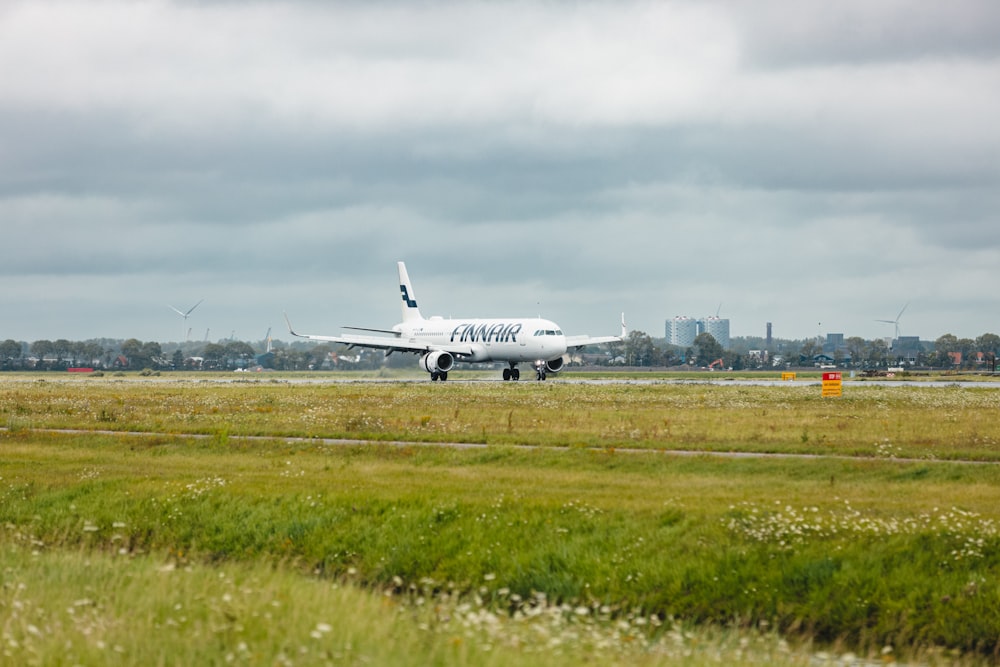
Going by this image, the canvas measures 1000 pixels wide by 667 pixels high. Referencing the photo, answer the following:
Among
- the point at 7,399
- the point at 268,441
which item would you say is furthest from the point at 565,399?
the point at 7,399

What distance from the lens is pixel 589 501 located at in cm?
2250

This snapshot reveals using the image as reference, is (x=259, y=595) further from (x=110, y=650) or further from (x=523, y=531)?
(x=523, y=531)

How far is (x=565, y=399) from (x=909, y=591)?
3816 centimetres

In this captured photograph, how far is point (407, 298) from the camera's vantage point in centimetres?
10538

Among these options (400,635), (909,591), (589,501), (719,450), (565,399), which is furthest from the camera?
(565,399)

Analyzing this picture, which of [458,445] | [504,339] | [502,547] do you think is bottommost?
[502,547]

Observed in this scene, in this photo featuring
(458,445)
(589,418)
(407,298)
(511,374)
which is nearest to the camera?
(458,445)

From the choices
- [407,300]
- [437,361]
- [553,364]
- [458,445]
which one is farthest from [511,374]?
[458,445]

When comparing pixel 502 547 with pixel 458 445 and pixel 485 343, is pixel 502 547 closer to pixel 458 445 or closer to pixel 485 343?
pixel 458 445

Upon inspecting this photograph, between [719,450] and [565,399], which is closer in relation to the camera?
[719,450]

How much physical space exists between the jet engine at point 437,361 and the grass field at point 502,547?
51492mm

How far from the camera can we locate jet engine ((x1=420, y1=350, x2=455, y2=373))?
88750 millimetres

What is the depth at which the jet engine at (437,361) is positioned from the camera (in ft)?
291

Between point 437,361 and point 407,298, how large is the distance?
58.0ft
